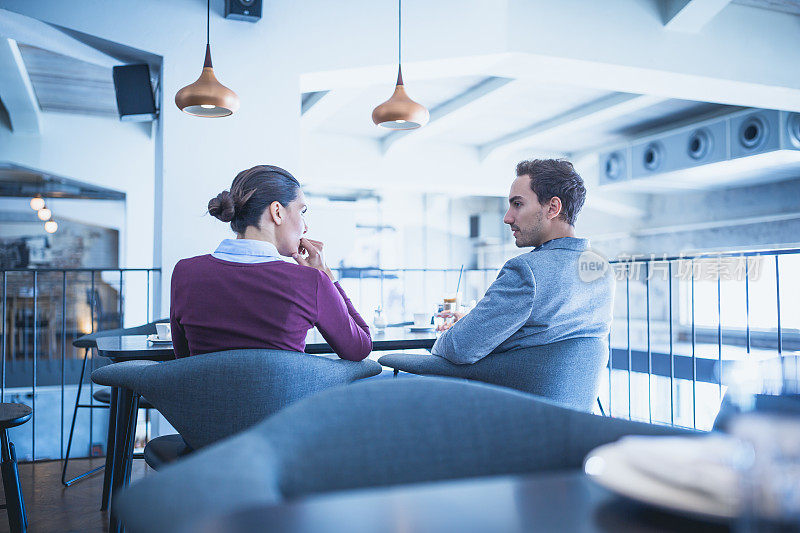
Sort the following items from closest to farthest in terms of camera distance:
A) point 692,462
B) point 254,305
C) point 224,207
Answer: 1. point 692,462
2. point 254,305
3. point 224,207

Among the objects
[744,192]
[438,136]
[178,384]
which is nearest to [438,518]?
[178,384]

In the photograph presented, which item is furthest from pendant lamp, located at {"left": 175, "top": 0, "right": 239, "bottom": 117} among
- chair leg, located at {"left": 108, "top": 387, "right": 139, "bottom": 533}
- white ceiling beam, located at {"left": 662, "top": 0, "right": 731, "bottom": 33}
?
white ceiling beam, located at {"left": 662, "top": 0, "right": 731, "bottom": 33}

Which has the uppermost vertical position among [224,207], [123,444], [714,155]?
[714,155]

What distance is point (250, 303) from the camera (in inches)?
66.1

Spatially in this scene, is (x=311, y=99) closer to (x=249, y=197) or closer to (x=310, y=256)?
(x=310, y=256)

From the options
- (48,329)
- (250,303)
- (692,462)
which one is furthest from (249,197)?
(48,329)

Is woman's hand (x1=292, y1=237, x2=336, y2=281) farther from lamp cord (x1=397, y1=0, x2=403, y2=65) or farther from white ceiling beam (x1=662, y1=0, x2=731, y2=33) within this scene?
white ceiling beam (x1=662, y1=0, x2=731, y2=33)

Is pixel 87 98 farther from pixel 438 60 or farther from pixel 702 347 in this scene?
pixel 702 347

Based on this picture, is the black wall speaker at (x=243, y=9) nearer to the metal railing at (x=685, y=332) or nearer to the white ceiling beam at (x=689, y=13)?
the white ceiling beam at (x=689, y=13)

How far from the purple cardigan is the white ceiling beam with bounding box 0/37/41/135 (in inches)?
166

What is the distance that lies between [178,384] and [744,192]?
31.3 feet

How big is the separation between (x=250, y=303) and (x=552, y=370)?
0.89 m

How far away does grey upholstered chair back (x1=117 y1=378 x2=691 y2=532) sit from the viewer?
642mm

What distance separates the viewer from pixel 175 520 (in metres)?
0.55
